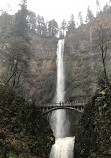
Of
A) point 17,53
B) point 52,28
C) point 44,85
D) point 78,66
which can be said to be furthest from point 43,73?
point 52,28

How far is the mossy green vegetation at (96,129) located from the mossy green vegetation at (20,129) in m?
5.17

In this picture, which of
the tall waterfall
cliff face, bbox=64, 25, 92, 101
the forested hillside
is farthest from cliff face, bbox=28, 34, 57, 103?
cliff face, bbox=64, 25, 92, 101

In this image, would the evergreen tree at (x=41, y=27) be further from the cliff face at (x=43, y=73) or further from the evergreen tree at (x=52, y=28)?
the cliff face at (x=43, y=73)

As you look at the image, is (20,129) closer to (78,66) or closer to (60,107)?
(60,107)

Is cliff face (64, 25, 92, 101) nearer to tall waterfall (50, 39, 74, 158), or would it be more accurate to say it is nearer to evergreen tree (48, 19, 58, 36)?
tall waterfall (50, 39, 74, 158)

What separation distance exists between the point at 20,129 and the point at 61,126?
17.1 m

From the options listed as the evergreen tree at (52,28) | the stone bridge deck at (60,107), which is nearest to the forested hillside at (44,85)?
the stone bridge deck at (60,107)

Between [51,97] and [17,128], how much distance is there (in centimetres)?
2100

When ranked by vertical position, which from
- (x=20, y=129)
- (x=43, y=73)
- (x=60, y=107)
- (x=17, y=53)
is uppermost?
(x=43, y=73)

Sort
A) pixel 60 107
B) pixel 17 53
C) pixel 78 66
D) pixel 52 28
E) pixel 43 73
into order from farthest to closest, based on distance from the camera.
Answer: pixel 52 28
pixel 43 73
pixel 78 66
pixel 60 107
pixel 17 53

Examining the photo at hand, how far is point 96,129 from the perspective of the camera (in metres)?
14.3

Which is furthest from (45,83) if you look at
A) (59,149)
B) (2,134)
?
(2,134)

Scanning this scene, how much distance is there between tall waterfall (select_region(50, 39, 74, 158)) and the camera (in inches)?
725

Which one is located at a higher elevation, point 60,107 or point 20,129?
point 60,107
